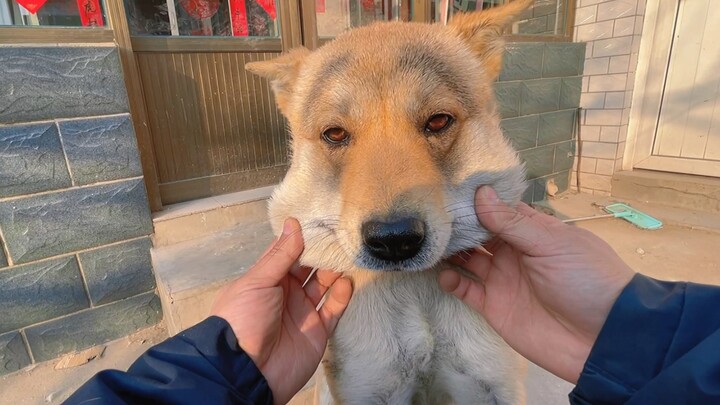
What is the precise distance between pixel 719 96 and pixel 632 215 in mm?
1842

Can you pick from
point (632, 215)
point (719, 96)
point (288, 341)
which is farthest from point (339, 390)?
point (719, 96)

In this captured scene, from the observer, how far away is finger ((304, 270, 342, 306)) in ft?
5.45

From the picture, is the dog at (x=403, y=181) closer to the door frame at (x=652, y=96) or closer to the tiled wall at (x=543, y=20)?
the tiled wall at (x=543, y=20)

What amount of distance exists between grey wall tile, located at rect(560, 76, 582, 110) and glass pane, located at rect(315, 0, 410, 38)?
98.8 inches

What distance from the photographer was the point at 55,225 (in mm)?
2828

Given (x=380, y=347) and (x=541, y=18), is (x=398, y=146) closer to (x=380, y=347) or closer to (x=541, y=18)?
(x=380, y=347)

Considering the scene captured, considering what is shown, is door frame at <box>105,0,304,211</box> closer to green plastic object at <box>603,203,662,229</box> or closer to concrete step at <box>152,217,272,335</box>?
concrete step at <box>152,217,272,335</box>

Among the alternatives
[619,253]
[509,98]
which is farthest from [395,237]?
[509,98]

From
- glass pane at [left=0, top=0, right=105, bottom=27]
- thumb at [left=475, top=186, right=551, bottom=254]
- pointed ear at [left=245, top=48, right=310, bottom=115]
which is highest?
glass pane at [left=0, top=0, right=105, bottom=27]

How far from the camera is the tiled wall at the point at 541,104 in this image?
5.02 m

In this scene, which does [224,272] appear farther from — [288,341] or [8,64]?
[8,64]

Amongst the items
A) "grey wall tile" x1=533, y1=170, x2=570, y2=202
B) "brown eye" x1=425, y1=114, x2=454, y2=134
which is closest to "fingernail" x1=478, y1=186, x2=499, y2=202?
"brown eye" x1=425, y1=114, x2=454, y2=134

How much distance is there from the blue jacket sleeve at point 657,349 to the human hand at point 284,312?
2.84ft

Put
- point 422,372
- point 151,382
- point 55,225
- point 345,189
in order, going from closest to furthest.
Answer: point 151,382 → point 345,189 → point 422,372 → point 55,225
